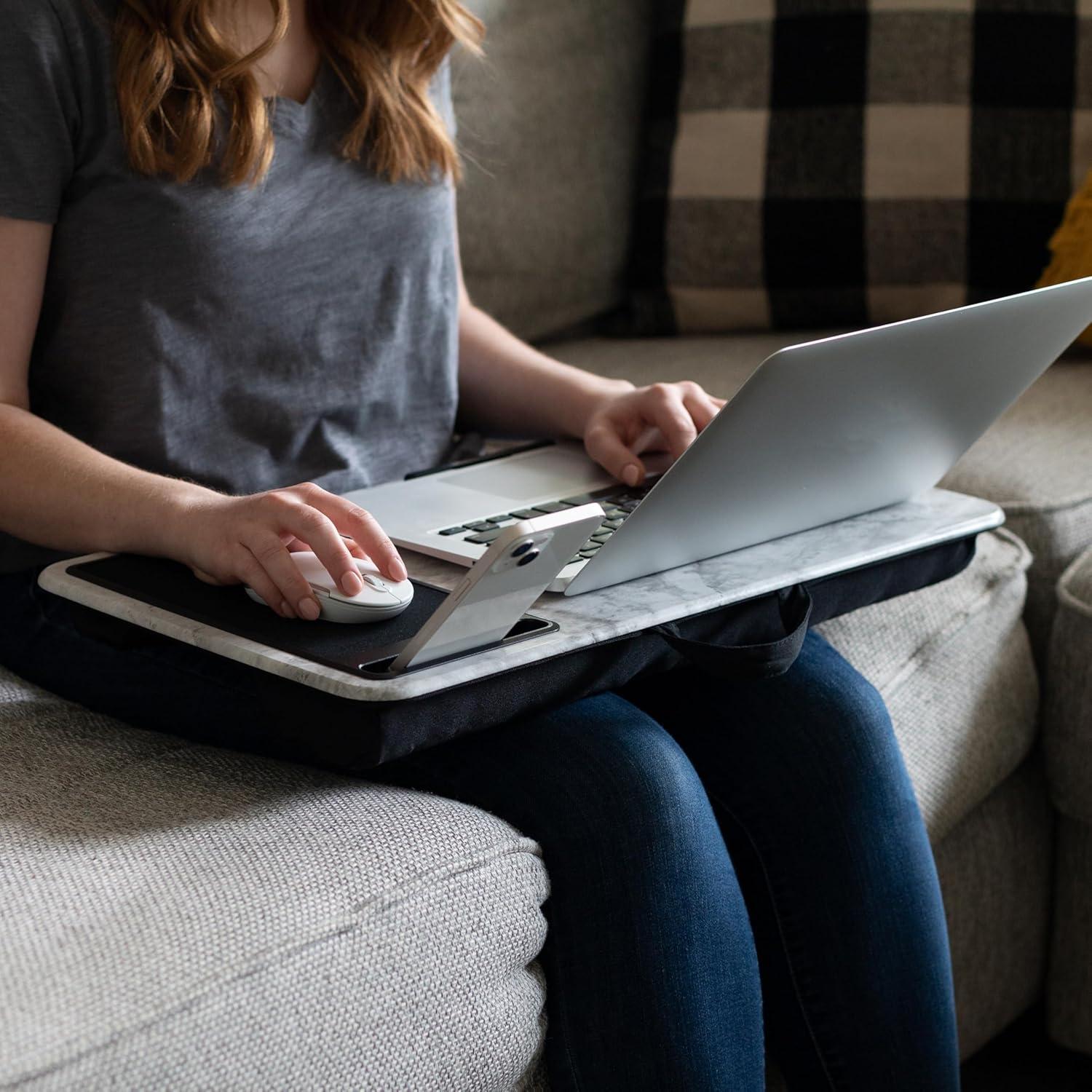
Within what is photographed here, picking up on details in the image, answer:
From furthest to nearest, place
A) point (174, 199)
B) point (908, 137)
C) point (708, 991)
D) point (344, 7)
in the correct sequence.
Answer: point (908, 137) → point (344, 7) → point (174, 199) → point (708, 991)

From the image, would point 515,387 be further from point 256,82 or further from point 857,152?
point 857,152

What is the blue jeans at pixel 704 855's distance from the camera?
75cm

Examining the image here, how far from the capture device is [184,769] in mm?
799

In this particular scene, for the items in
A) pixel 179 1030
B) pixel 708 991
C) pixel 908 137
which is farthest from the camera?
pixel 908 137

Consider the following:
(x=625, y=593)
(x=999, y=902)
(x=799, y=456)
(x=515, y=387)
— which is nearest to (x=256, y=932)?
(x=625, y=593)

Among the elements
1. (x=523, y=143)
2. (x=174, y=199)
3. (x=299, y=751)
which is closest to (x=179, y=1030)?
(x=299, y=751)

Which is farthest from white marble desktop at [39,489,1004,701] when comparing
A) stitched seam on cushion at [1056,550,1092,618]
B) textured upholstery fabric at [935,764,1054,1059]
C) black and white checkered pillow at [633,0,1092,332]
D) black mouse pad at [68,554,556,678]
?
black and white checkered pillow at [633,0,1092,332]

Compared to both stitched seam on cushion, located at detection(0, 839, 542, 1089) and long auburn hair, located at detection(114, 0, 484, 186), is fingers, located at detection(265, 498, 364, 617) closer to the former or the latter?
stitched seam on cushion, located at detection(0, 839, 542, 1089)

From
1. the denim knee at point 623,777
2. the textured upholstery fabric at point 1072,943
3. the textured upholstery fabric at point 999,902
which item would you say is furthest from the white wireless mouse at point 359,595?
the textured upholstery fabric at point 1072,943

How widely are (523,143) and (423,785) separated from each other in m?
1.03

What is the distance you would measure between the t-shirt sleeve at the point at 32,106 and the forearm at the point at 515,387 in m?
0.40

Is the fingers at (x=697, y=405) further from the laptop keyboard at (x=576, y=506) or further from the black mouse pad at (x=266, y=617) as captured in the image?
the black mouse pad at (x=266, y=617)

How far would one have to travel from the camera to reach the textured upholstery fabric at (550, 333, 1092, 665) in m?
1.19

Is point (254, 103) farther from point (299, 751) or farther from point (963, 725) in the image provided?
point (963, 725)
